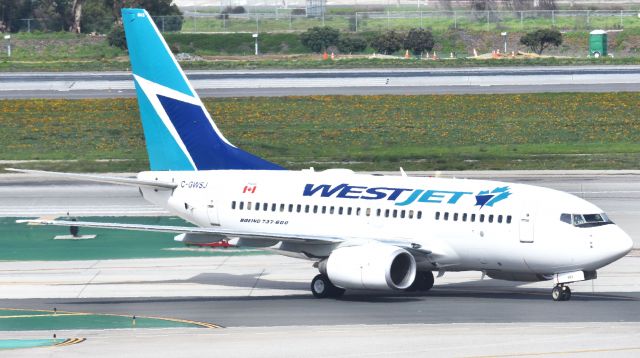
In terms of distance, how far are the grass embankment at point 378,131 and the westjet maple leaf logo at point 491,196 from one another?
95.5 feet

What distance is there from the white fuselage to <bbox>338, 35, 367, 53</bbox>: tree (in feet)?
333

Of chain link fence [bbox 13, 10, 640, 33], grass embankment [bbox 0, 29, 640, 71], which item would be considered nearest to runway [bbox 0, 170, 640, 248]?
grass embankment [bbox 0, 29, 640, 71]

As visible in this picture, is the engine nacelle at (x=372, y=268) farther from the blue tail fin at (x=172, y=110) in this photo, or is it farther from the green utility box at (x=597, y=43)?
the green utility box at (x=597, y=43)

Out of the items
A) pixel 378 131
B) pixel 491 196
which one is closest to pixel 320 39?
pixel 378 131

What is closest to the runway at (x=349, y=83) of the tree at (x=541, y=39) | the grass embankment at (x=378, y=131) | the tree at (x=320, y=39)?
the grass embankment at (x=378, y=131)

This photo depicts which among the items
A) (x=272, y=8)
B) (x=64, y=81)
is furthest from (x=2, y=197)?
(x=272, y=8)

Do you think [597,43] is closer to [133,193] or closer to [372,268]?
[133,193]

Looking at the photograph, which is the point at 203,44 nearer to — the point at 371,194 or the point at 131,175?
the point at 131,175

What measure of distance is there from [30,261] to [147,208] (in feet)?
38.9

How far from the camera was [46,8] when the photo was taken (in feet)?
544

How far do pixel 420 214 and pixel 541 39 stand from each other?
105897 mm

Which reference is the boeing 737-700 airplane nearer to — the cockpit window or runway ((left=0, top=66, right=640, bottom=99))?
the cockpit window

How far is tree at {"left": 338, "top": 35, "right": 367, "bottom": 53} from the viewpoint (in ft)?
469

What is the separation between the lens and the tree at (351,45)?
143000mm
